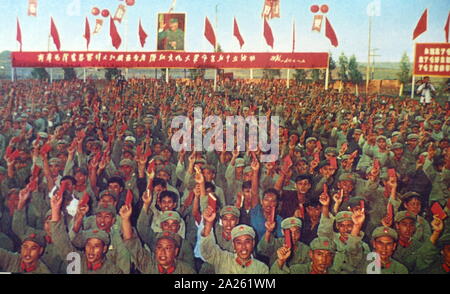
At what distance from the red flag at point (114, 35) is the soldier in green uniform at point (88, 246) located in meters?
1.77

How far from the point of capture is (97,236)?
4566mm

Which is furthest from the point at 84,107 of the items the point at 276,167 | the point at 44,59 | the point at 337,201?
the point at 337,201

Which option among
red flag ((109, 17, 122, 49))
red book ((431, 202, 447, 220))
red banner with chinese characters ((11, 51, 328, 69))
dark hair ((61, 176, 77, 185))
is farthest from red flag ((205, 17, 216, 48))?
red book ((431, 202, 447, 220))

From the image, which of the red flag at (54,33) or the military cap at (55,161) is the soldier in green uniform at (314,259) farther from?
the red flag at (54,33)

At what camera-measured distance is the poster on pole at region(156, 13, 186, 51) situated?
15.8 feet

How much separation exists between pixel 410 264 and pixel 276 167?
165 centimetres

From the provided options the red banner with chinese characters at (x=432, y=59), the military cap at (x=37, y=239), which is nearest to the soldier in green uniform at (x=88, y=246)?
the military cap at (x=37, y=239)

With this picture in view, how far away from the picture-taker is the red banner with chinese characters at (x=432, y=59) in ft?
15.3

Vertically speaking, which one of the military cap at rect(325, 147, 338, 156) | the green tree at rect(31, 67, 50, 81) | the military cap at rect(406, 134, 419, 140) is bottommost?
the military cap at rect(325, 147, 338, 156)

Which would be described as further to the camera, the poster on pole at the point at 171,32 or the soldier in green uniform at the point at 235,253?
the poster on pole at the point at 171,32

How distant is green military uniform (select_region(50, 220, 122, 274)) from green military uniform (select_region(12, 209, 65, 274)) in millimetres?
59

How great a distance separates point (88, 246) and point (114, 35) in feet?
7.33

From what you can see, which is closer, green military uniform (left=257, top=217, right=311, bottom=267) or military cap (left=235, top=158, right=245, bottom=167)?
green military uniform (left=257, top=217, right=311, bottom=267)

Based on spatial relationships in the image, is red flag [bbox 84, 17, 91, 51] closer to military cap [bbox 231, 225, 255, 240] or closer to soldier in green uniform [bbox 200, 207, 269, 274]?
soldier in green uniform [bbox 200, 207, 269, 274]
